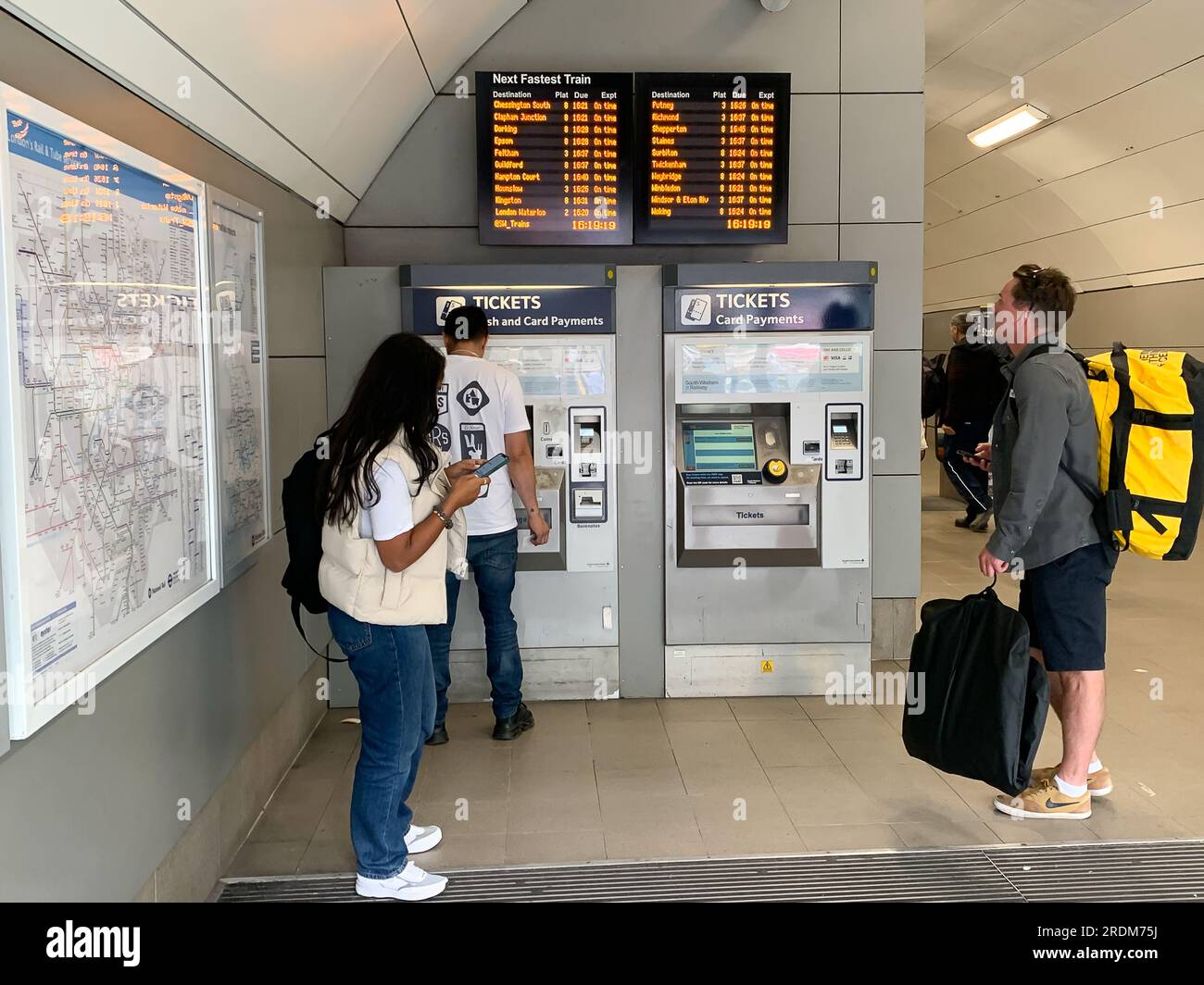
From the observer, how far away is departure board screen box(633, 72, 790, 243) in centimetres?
490

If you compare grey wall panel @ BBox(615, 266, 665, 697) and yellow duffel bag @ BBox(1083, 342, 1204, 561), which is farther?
grey wall panel @ BBox(615, 266, 665, 697)

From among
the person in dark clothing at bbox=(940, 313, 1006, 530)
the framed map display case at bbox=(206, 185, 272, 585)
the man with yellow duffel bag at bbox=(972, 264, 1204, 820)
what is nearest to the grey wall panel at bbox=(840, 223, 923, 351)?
the man with yellow duffel bag at bbox=(972, 264, 1204, 820)

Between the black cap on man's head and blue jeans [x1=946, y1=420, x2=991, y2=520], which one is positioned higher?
the black cap on man's head

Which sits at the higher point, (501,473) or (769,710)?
(501,473)

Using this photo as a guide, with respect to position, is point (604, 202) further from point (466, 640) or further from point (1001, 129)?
point (1001, 129)

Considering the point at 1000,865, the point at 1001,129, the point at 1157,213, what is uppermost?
the point at 1001,129

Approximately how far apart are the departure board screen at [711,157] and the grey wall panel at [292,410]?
1.71 m

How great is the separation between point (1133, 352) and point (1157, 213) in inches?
272

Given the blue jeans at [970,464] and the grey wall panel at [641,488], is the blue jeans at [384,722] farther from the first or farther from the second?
the blue jeans at [970,464]

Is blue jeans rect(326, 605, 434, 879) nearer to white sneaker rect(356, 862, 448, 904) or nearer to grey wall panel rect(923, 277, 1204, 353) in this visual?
white sneaker rect(356, 862, 448, 904)

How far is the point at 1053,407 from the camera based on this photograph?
10.7 ft

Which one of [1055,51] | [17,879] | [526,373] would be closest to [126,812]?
[17,879]

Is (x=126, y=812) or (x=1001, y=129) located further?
(x=1001, y=129)

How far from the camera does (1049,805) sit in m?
3.46
